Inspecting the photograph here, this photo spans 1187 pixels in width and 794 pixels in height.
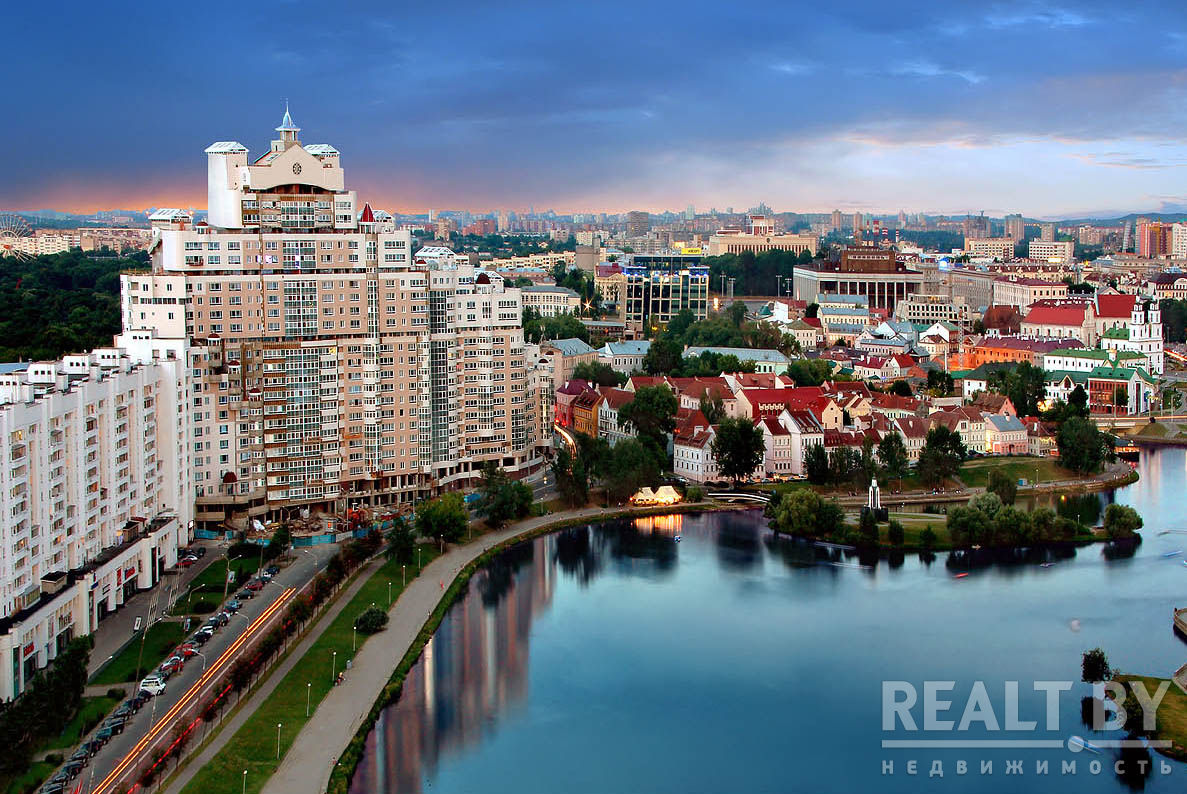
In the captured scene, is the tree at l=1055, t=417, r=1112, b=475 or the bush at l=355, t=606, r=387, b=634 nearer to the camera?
the bush at l=355, t=606, r=387, b=634

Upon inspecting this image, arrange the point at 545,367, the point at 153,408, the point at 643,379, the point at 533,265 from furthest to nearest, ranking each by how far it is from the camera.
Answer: the point at 533,265
the point at 643,379
the point at 545,367
the point at 153,408

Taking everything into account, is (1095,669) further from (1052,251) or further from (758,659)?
(1052,251)

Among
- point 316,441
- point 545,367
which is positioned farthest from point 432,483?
point 545,367

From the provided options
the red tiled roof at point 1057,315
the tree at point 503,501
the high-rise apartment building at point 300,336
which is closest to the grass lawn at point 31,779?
the high-rise apartment building at point 300,336

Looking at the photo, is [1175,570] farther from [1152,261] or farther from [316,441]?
[1152,261]

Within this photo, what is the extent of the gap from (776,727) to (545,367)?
11959 millimetres

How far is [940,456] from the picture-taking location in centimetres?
2270

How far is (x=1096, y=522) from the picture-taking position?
20859 millimetres

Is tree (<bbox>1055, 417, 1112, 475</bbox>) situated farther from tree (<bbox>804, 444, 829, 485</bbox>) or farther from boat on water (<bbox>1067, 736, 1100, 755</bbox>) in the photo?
boat on water (<bbox>1067, 736, 1100, 755</bbox>)

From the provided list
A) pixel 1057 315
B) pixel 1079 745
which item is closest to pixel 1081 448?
pixel 1079 745

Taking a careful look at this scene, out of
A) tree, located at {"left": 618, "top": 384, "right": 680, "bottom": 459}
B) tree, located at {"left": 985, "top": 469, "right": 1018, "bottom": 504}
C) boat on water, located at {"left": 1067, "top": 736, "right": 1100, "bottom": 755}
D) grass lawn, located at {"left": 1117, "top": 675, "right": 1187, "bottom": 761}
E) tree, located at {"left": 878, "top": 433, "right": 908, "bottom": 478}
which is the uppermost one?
tree, located at {"left": 618, "top": 384, "right": 680, "bottom": 459}

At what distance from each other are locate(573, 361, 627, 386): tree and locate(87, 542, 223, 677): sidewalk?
42.5 ft

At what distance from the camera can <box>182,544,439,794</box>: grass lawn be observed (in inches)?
442

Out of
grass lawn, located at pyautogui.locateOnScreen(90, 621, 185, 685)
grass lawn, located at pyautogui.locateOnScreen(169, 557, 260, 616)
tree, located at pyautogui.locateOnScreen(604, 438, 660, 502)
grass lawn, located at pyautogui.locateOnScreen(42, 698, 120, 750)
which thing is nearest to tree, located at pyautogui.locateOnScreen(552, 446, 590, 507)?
tree, located at pyautogui.locateOnScreen(604, 438, 660, 502)
